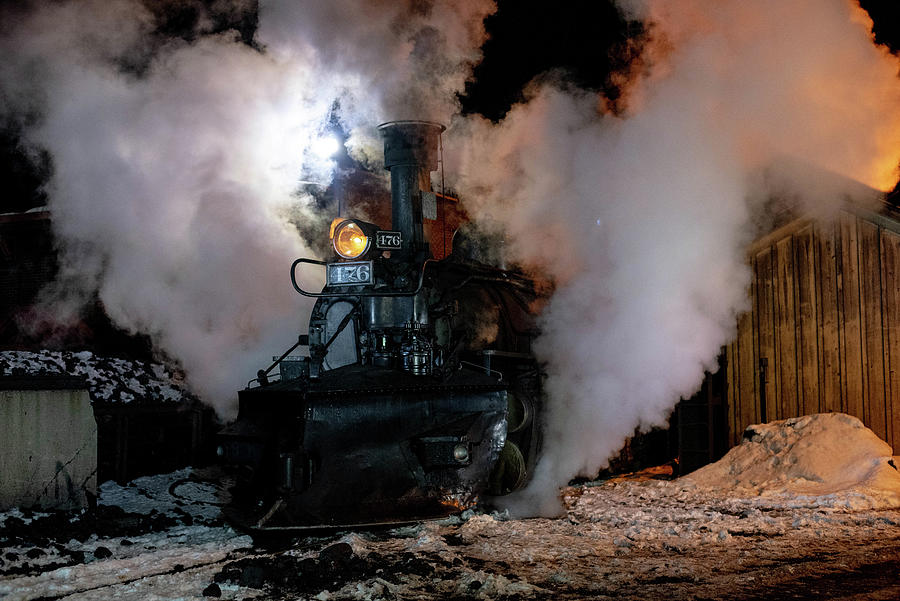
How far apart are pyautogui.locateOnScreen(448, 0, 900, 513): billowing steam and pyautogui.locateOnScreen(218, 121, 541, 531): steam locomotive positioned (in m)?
1.19

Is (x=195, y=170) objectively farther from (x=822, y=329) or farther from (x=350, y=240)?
(x=822, y=329)

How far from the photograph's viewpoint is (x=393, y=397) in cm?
666

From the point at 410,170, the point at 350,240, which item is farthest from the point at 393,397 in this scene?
the point at 410,170

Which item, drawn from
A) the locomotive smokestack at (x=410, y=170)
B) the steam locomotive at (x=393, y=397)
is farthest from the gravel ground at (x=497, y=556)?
the locomotive smokestack at (x=410, y=170)

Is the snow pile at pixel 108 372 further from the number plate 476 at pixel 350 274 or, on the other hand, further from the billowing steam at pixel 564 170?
the number plate 476 at pixel 350 274

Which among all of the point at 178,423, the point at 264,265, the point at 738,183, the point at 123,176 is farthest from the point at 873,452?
the point at 123,176

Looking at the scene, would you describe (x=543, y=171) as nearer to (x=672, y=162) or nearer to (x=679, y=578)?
(x=672, y=162)

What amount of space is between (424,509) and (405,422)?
0.69 metres

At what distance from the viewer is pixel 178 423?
10297 mm

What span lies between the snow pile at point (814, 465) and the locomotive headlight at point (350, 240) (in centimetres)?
444

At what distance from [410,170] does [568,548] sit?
403 cm

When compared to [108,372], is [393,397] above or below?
below

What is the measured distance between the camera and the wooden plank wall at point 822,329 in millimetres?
8906

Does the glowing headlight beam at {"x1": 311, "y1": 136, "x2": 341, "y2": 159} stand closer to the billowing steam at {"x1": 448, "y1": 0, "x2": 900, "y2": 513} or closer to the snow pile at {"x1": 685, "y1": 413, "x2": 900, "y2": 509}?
the billowing steam at {"x1": 448, "y1": 0, "x2": 900, "y2": 513}
